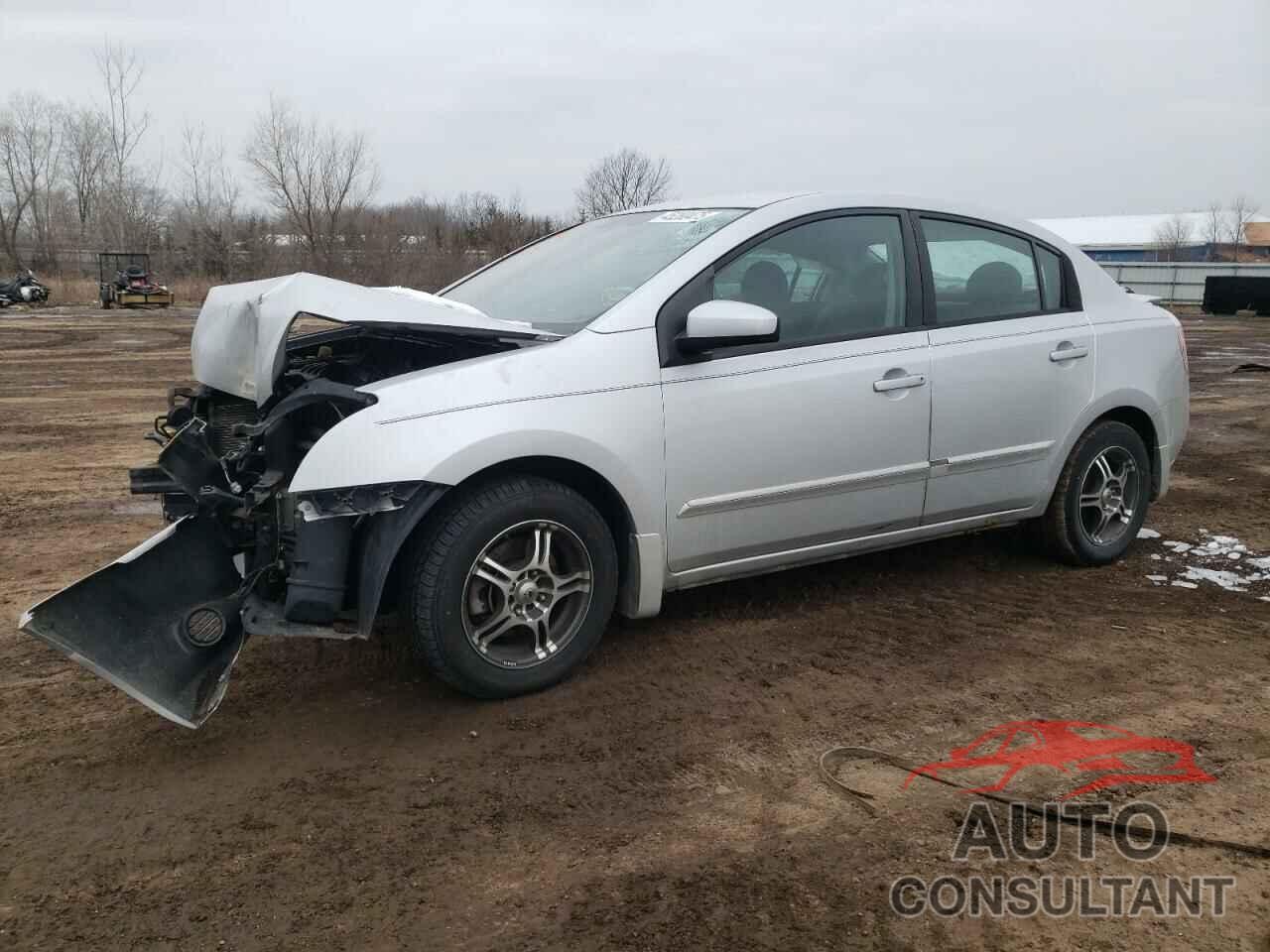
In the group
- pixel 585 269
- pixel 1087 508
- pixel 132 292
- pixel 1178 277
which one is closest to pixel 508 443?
pixel 585 269

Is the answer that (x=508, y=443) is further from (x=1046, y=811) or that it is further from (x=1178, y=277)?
(x=1178, y=277)

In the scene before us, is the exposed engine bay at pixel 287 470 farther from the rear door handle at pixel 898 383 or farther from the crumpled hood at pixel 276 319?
the rear door handle at pixel 898 383

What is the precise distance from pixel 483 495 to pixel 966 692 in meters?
1.87

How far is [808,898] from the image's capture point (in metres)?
2.62

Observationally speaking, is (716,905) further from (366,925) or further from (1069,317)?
(1069,317)

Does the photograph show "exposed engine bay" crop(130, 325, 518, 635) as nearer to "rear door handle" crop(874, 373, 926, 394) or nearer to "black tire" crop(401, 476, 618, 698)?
"black tire" crop(401, 476, 618, 698)

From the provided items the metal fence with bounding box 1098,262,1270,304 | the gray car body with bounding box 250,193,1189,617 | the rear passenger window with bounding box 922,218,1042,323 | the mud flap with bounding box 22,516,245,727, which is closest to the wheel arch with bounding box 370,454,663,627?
the gray car body with bounding box 250,193,1189,617

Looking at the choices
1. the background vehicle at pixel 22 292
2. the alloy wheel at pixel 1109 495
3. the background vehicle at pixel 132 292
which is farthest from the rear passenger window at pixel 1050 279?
the background vehicle at pixel 22 292

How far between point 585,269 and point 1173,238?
9533 cm

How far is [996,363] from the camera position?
15.3 ft

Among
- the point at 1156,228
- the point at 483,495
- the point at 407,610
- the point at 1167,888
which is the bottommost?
the point at 1167,888

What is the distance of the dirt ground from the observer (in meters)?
2.54

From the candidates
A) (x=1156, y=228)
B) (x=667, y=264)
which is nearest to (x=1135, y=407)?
(x=667, y=264)

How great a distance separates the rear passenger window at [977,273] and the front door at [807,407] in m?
0.18
